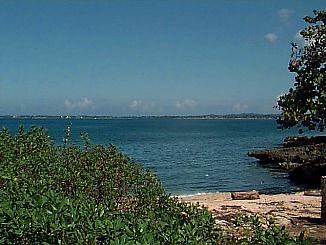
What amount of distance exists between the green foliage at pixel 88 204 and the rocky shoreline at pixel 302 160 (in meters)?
19.4

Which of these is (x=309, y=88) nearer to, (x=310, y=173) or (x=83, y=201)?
(x=310, y=173)

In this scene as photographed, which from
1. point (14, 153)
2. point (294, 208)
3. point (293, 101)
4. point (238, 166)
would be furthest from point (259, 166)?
point (14, 153)

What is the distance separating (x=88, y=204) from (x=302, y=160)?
105ft

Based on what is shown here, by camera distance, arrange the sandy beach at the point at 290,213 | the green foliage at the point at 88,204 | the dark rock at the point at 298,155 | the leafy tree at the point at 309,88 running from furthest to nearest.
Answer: the dark rock at the point at 298,155, the leafy tree at the point at 309,88, the sandy beach at the point at 290,213, the green foliage at the point at 88,204

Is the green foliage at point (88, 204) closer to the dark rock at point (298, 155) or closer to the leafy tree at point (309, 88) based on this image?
the leafy tree at point (309, 88)

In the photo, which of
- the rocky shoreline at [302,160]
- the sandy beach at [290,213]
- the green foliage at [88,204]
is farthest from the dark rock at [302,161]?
the green foliage at [88,204]

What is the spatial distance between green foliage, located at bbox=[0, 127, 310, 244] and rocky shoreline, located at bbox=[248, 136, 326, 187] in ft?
63.7

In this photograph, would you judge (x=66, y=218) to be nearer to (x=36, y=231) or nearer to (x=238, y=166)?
(x=36, y=231)

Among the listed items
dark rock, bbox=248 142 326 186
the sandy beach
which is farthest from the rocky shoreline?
the sandy beach

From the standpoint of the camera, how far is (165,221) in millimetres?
4578

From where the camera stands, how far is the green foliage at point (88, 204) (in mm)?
4043

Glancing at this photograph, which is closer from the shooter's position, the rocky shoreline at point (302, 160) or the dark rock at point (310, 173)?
the dark rock at point (310, 173)

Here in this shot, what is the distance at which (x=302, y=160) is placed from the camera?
1395 inches

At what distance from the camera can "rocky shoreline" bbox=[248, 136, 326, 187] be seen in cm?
2830
